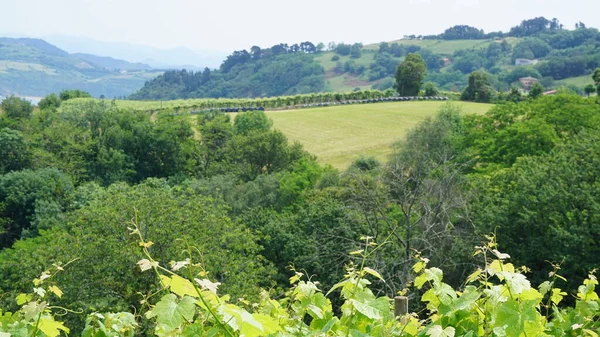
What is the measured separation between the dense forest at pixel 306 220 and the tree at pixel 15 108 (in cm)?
920

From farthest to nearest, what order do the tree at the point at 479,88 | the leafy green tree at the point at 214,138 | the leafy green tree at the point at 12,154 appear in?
the tree at the point at 479,88 < the leafy green tree at the point at 214,138 < the leafy green tree at the point at 12,154

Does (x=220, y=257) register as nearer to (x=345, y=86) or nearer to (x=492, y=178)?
(x=492, y=178)

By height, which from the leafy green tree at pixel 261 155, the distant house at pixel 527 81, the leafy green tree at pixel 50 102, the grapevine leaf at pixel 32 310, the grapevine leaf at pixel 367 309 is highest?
the grapevine leaf at pixel 32 310

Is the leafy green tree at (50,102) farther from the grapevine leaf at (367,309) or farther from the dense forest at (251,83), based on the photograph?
the dense forest at (251,83)

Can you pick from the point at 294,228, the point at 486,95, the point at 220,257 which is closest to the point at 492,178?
the point at 294,228

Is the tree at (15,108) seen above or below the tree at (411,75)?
below

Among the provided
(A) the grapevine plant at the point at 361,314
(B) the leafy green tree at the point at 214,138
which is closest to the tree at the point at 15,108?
(B) the leafy green tree at the point at 214,138

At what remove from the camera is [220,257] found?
16.8 m

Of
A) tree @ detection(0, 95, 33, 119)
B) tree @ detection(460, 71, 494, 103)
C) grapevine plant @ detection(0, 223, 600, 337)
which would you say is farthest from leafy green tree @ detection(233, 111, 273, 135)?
grapevine plant @ detection(0, 223, 600, 337)

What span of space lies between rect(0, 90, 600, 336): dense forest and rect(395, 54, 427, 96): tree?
39927 millimetres

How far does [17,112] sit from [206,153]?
24025 millimetres

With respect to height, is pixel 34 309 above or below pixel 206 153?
above

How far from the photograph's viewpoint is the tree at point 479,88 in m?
75.8

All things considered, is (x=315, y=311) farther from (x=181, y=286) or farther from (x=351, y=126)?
(x=351, y=126)
